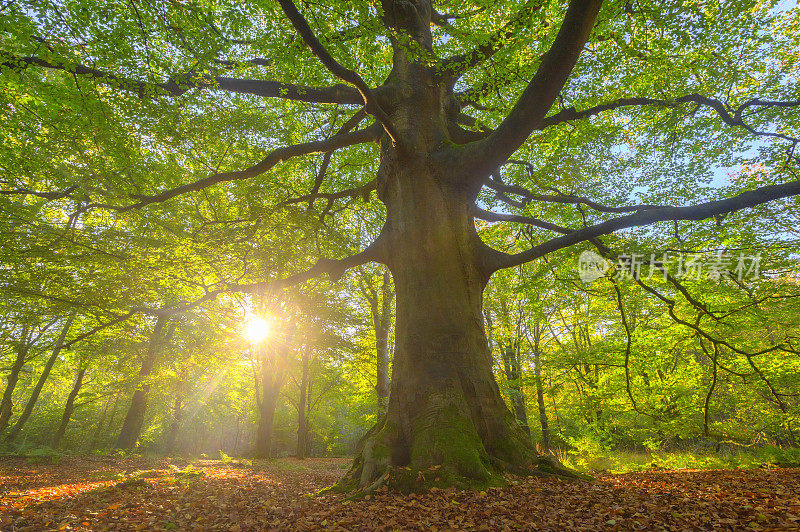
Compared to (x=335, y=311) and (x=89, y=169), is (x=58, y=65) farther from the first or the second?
(x=335, y=311)

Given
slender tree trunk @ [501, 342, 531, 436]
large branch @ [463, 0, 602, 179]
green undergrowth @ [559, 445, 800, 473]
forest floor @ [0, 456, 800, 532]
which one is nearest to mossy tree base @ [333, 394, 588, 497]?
forest floor @ [0, 456, 800, 532]

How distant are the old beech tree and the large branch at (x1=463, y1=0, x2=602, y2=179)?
0.05ft

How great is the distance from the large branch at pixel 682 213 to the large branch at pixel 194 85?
13.3 feet

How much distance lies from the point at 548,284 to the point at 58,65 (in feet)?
29.7

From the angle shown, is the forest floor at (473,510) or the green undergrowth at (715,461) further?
the green undergrowth at (715,461)

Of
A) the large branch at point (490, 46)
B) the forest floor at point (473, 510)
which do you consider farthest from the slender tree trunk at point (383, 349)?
the large branch at point (490, 46)

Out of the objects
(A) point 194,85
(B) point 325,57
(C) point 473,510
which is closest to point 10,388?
(A) point 194,85

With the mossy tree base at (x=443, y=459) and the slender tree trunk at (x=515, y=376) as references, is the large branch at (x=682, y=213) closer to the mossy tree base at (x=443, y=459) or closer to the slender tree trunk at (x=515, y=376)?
the mossy tree base at (x=443, y=459)

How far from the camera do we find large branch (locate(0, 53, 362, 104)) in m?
4.48

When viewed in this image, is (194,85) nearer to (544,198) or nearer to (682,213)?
(544,198)

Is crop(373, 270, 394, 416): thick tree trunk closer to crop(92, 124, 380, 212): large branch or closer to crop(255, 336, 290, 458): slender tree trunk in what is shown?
crop(255, 336, 290, 458): slender tree trunk

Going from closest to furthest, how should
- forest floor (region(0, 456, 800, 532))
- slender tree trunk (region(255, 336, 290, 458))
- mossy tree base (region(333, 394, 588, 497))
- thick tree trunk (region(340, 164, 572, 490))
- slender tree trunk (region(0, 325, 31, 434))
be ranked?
forest floor (region(0, 456, 800, 532)) → mossy tree base (region(333, 394, 588, 497)) → thick tree trunk (region(340, 164, 572, 490)) → slender tree trunk (region(0, 325, 31, 434)) → slender tree trunk (region(255, 336, 290, 458))

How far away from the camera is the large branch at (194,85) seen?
177 inches

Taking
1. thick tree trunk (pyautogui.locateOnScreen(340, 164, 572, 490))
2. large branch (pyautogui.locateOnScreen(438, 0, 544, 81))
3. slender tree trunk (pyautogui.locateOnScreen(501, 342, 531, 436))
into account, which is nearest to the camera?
thick tree trunk (pyautogui.locateOnScreen(340, 164, 572, 490))
